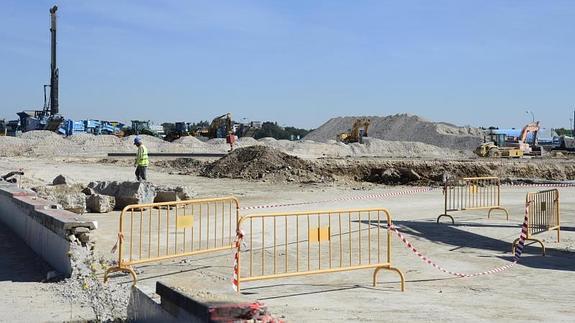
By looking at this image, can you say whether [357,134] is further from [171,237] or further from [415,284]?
[415,284]

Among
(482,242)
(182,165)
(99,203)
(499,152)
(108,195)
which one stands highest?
(499,152)

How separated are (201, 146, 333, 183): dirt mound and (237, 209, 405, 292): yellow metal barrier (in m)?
15.0

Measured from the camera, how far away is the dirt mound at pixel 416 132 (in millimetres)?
76125

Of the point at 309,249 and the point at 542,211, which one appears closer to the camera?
the point at 309,249

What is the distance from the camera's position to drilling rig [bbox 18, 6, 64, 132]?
216 ft

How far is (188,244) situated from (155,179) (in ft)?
62.1

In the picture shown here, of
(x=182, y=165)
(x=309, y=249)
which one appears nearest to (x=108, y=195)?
(x=309, y=249)

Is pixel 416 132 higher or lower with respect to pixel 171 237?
higher

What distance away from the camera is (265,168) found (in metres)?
31.8

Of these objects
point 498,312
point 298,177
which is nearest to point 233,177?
point 298,177

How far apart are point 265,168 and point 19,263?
22532 millimetres

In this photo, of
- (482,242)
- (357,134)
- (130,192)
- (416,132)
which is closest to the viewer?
(482,242)

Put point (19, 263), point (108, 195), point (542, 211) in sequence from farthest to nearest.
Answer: point (108, 195) → point (542, 211) → point (19, 263)

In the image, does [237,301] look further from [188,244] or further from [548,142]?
[548,142]
